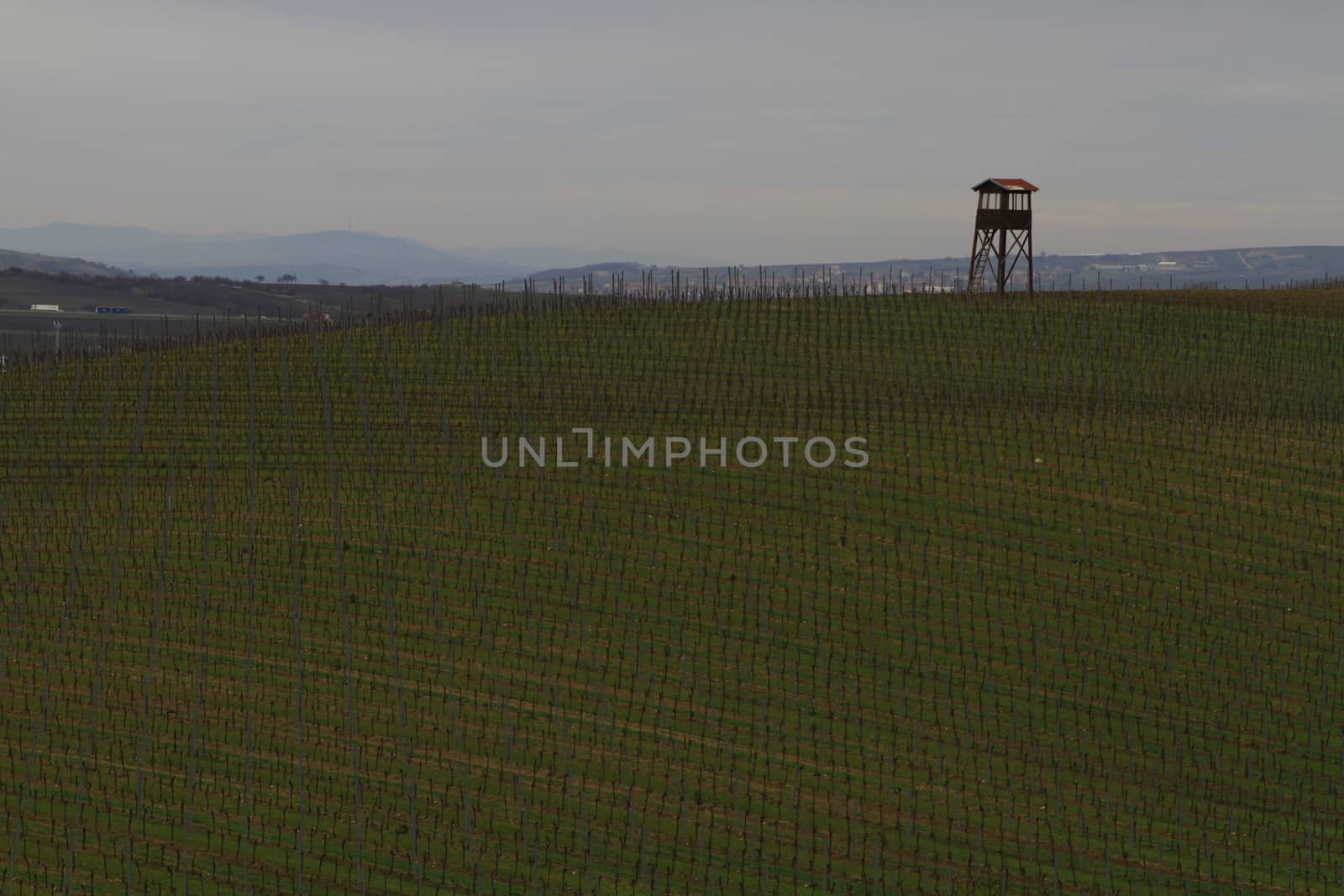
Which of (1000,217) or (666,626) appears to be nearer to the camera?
(666,626)

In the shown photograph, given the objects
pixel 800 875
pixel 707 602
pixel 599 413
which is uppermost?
pixel 599 413

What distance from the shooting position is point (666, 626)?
2127cm

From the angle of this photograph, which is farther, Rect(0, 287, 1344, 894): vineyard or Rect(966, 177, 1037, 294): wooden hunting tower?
Rect(966, 177, 1037, 294): wooden hunting tower

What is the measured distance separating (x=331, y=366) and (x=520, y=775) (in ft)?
66.2

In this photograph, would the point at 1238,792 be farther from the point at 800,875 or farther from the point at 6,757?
the point at 6,757

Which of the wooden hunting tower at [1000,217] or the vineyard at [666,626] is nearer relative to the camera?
the vineyard at [666,626]

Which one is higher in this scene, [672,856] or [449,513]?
[449,513]

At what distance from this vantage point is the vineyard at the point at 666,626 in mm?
15820

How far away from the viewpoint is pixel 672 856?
1552cm

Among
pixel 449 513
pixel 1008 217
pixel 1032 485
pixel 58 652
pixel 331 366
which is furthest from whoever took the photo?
pixel 1008 217

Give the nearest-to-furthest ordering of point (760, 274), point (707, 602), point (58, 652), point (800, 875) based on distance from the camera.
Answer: point (800, 875), point (58, 652), point (707, 602), point (760, 274)

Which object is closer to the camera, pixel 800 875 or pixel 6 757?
pixel 800 875

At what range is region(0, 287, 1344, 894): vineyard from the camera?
15.8 m

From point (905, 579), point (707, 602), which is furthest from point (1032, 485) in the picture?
point (707, 602)
